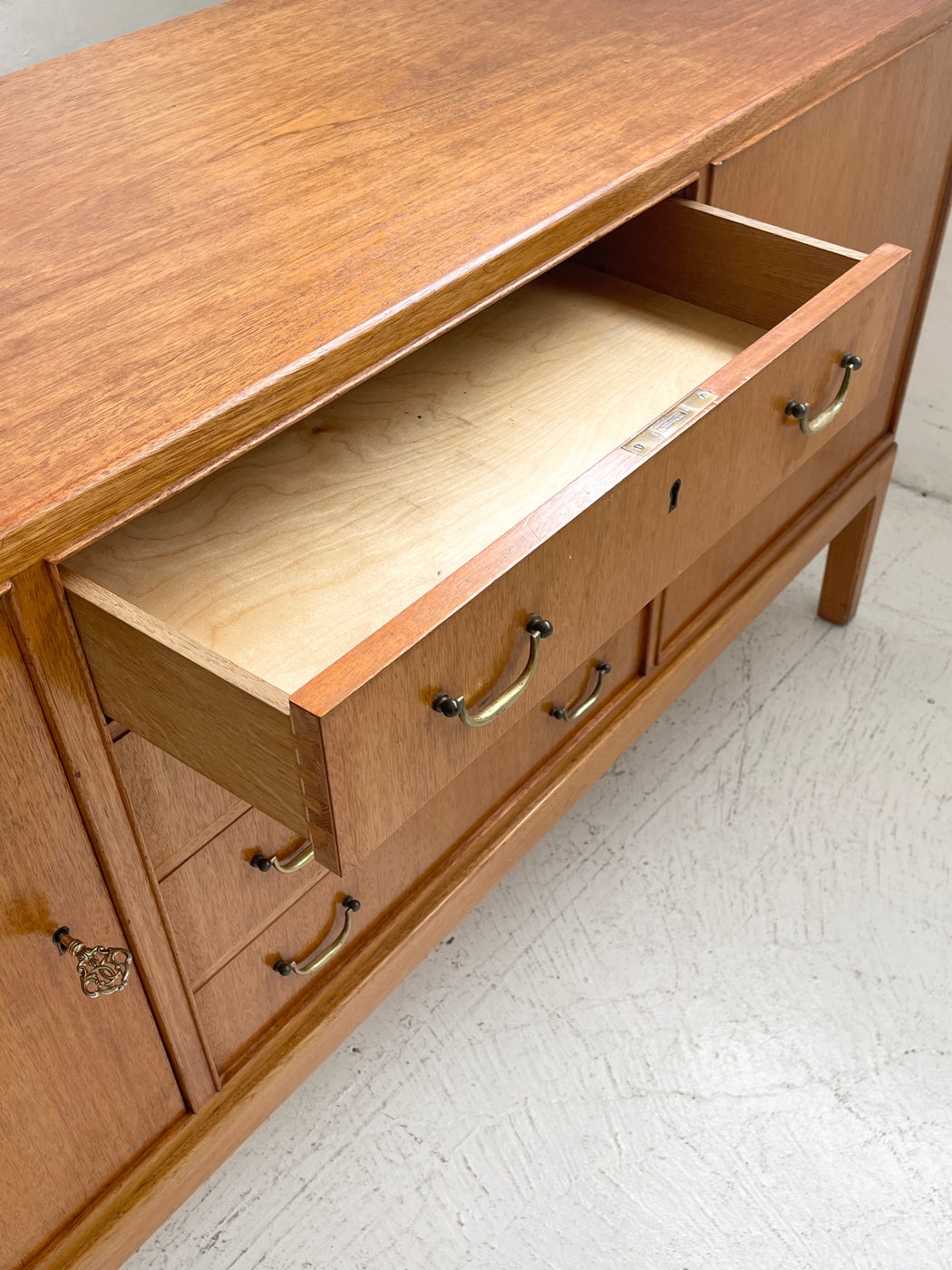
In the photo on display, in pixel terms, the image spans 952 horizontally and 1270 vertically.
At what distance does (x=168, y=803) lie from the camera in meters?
0.79

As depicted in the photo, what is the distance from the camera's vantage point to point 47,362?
70 cm

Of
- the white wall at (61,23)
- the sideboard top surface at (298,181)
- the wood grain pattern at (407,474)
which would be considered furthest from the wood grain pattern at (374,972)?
the white wall at (61,23)

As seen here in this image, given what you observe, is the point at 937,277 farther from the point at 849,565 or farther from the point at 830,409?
the point at 830,409

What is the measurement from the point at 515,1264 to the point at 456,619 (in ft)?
2.19

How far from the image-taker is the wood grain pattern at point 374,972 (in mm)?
888

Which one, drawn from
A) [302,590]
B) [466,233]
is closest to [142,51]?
[466,233]

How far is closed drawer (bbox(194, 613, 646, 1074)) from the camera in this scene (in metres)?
0.87

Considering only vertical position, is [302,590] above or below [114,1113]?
above

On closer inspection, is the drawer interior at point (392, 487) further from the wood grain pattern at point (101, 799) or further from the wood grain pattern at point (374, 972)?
the wood grain pattern at point (374, 972)

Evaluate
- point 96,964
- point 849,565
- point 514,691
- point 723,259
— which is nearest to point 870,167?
point 723,259

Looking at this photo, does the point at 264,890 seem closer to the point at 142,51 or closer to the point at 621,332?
the point at 621,332

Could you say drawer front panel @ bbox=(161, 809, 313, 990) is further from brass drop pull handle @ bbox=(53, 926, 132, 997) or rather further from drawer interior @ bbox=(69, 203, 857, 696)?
drawer interior @ bbox=(69, 203, 857, 696)

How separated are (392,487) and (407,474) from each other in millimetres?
18

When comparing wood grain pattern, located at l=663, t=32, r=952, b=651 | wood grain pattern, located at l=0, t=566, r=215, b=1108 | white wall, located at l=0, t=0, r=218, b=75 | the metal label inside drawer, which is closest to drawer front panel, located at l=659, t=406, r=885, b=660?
wood grain pattern, located at l=663, t=32, r=952, b=651
